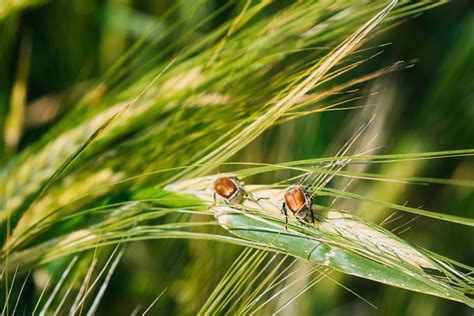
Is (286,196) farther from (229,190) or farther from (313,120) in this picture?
(313,120)

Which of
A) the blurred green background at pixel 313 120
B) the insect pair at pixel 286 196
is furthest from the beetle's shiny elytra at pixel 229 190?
the blurred green background at pixel 313 120

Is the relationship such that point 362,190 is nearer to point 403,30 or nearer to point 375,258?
point 403,30

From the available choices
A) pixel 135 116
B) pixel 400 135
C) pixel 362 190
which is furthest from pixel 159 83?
pixel 400 135

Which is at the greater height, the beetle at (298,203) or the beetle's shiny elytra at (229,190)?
the beetle's shiny elytra at (229,190)

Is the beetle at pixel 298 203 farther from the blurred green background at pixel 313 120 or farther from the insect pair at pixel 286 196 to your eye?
the blurred green background at pixel 313 120

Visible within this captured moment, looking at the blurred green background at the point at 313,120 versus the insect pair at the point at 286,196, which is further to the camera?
the blurred green background at the point at 313,120

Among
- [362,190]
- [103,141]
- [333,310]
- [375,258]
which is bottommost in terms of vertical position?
[333,310]

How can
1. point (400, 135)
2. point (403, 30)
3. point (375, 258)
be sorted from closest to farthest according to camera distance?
point (375, 258) → point (400, 135) → point (403, 30)
